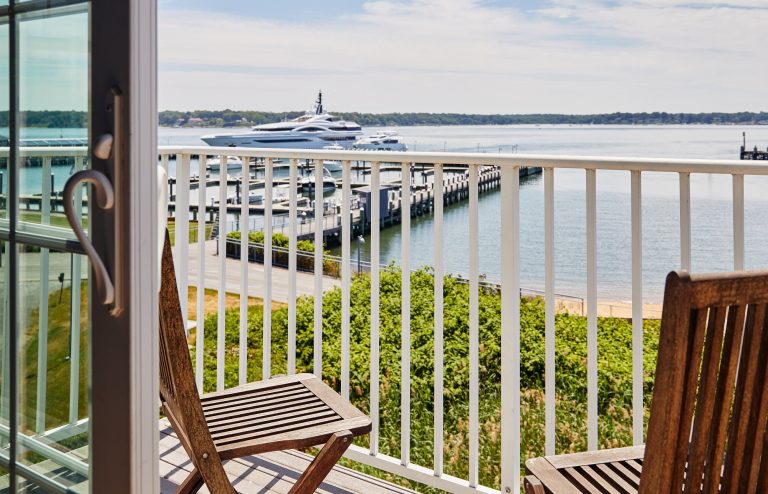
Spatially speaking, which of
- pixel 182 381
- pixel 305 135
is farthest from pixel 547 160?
pixel 305 135

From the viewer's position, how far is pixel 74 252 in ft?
3.95

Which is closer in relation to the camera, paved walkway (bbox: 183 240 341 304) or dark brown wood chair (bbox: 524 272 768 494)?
dark brown wood chair (bbox: 524 272 768 494)

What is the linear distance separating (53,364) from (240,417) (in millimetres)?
933

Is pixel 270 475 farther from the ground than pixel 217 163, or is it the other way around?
pixel 217 163

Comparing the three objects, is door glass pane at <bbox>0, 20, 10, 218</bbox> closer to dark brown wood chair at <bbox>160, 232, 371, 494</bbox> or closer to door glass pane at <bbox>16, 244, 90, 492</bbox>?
door glass pane at <bbox>16, 244, 90, 492</bbox>

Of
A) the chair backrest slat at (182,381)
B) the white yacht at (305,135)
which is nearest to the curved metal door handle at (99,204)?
the chair backrest slat at (182,381)

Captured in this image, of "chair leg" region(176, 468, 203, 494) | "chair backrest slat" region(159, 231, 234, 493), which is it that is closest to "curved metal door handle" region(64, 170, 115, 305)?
"chair backrest slat" region(159, 231, 234, 493)

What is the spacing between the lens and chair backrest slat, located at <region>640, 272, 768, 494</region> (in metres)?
1.14

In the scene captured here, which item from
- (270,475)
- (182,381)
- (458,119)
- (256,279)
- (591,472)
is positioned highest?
(458,119)

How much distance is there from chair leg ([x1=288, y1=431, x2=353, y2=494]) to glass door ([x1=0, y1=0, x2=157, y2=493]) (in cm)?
79

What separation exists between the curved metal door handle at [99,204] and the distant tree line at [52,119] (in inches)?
3.8

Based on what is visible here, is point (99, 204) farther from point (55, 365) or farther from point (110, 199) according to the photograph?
point (55, 365)

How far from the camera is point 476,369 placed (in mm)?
2453

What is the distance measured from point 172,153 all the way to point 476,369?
5.37ft
